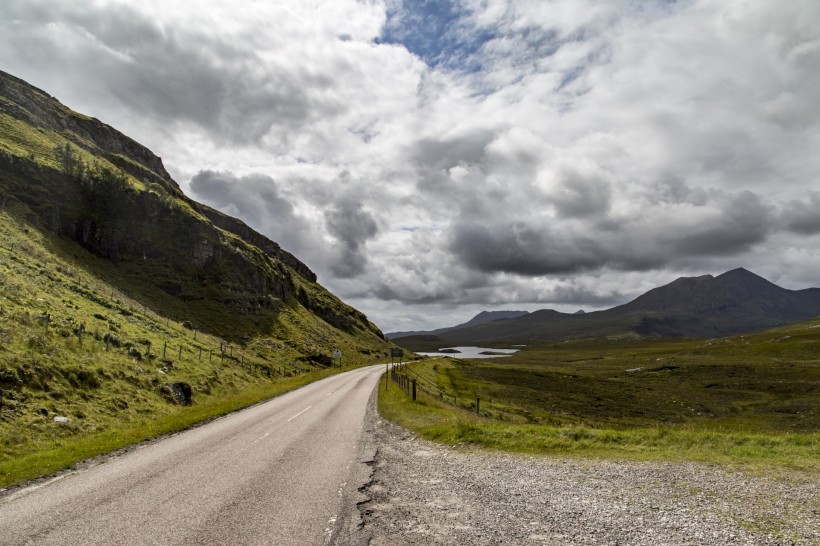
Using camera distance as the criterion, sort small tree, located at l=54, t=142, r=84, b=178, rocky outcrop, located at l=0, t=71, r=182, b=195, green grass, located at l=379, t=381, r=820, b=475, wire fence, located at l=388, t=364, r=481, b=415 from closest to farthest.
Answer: green grass, located at l=379, t=381, r=820, b=475
wire fence, located at l=388, t=364, r=481, b=415
small tree, located at l=54, t=142, r=84, b=178
rocky outcrop, located at l=0, t=71, r=182, b=195

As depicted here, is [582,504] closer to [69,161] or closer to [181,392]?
[181,392]

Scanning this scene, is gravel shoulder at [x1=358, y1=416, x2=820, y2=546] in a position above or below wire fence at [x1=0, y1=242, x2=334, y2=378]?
below

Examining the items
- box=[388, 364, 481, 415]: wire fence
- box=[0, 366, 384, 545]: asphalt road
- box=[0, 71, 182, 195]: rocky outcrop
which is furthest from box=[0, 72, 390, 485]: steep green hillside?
box=[388, 364, 481, 415]: wire fence

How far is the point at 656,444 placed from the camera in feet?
54.5

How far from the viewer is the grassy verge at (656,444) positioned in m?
14.0

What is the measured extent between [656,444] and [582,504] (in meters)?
8.72

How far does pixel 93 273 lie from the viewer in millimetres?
68812

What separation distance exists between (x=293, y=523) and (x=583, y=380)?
9199 centimetres

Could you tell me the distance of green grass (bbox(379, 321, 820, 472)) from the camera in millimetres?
16047

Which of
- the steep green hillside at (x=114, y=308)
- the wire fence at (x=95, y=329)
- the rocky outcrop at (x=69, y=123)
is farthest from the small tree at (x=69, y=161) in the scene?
the wire fence at (x=95, y=329)

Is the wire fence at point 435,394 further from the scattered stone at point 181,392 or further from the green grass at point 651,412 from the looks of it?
the scattered stone at point 181,392

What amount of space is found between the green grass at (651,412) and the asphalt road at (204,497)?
23.7 feet

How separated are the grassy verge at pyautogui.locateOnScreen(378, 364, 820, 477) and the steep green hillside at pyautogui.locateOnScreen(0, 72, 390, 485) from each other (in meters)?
15.6

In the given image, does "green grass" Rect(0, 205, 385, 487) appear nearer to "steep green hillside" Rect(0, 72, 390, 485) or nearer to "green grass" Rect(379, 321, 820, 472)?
"steep green hillside" Rect(0, 72, 390, 485)
